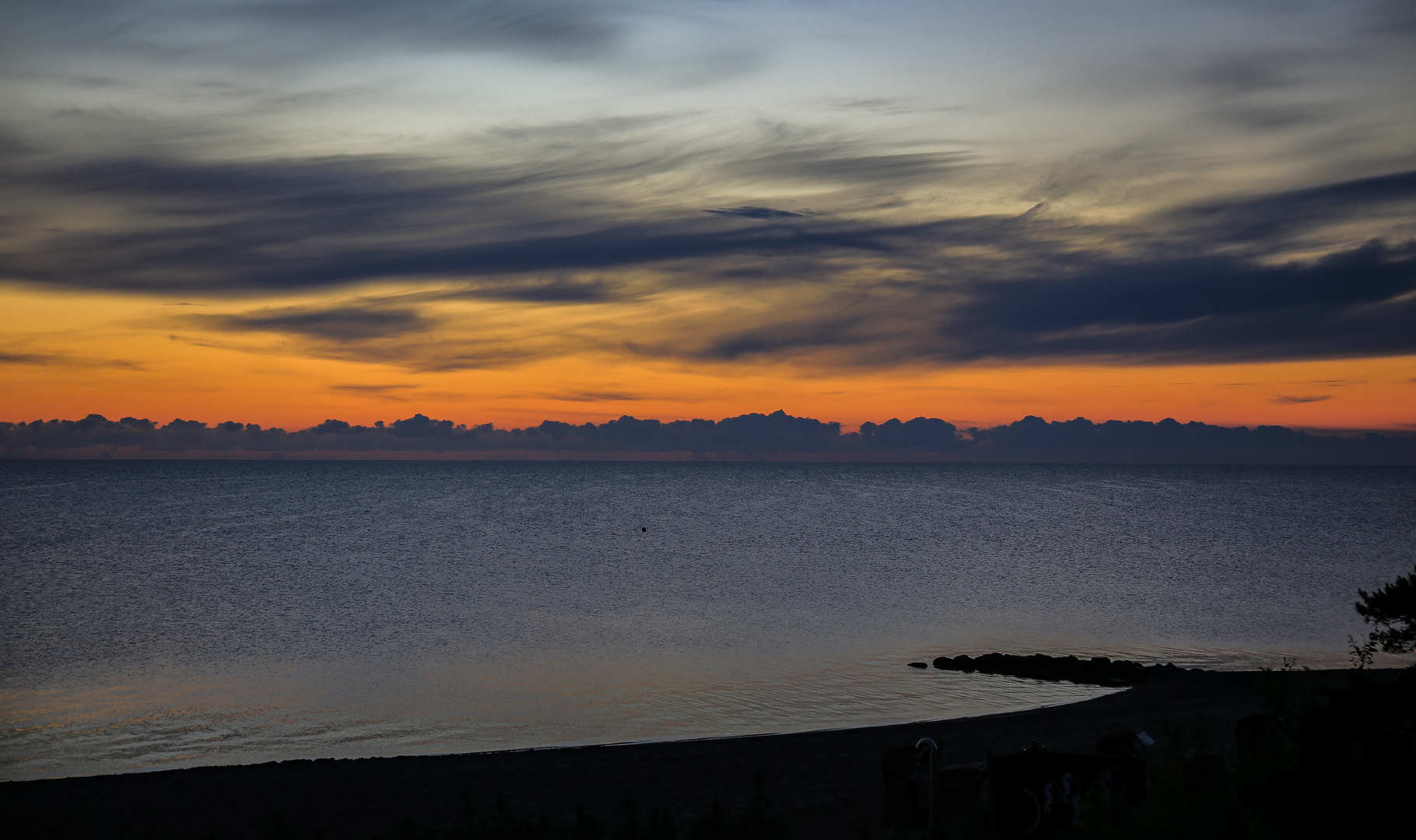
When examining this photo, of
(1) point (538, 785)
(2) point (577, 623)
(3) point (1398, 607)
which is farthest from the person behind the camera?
(2) point (577, 623)

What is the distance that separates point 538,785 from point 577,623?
26530mm

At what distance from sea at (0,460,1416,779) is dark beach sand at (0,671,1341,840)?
2.18m

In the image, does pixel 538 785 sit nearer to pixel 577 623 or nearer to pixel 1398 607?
pixel 1398 607

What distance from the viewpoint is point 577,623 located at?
47688 millimetres

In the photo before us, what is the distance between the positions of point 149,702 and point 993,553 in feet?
233

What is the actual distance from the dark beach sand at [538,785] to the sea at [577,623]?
2.18m

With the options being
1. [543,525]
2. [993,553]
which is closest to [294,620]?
[993,553]

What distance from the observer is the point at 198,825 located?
1848 cm

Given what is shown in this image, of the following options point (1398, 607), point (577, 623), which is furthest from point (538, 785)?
point (577, 623)

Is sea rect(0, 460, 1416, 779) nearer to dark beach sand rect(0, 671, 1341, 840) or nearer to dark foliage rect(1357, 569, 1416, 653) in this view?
dark beach sand rect(0, 671, 1341, 840)

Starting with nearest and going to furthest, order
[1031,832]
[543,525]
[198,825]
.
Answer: [1031,832] < [198,825] < [543,525]

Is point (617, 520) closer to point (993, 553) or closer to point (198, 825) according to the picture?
point (993, 553)

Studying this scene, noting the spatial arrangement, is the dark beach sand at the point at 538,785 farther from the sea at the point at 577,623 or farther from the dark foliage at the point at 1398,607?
the dark foliage at the point at 1398,607

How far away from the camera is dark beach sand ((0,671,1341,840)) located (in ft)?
61.2
